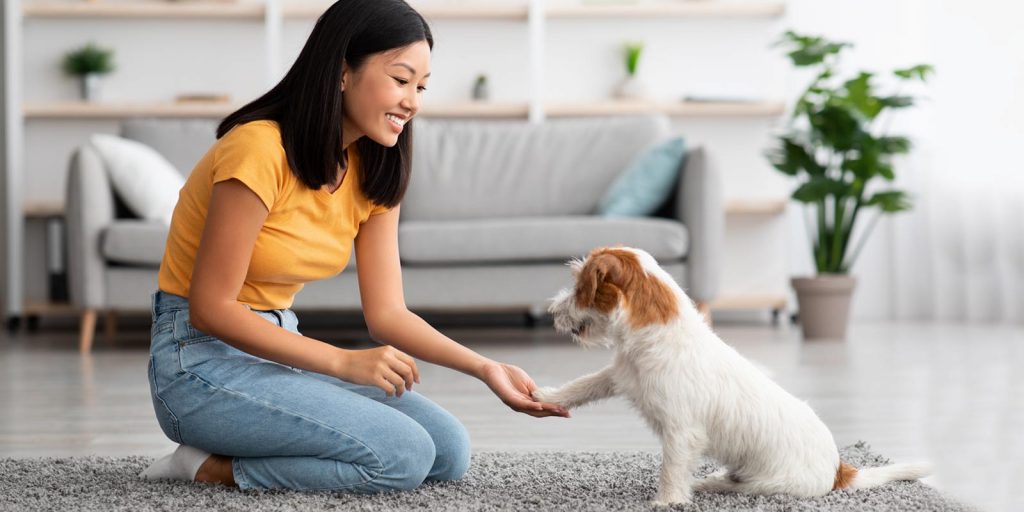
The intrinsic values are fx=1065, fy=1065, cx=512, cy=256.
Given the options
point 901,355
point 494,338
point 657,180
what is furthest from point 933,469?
point 494,338

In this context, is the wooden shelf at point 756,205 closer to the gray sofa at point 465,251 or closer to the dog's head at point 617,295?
the gray sofa at point 465,251

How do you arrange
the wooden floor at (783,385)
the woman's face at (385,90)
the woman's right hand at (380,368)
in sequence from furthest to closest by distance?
the wooden floor at (783,385)
the woman's face at (385,90)
the woman's right hand at (380,368)

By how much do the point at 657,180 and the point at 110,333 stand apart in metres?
2.51

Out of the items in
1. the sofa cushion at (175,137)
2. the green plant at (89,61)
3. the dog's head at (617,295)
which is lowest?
the dog's head at (617,295)

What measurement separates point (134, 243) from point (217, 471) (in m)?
2.45

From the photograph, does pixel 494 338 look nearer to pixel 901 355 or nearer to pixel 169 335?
pixel 901 355

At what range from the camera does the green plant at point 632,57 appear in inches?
213

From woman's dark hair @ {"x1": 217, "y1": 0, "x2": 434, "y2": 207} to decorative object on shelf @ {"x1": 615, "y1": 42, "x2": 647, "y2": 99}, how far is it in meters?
3.88

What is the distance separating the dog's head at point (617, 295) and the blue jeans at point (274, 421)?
1.06 feet

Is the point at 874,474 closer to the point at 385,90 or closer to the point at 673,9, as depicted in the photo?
the point at 385,90

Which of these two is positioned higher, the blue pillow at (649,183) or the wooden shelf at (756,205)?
the blue pillow at (649,183)

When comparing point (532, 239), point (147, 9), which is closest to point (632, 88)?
point (532, 239)

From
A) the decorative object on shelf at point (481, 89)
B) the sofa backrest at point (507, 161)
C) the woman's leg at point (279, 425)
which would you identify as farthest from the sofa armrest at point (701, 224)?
the woman's leg at point (279, 425)

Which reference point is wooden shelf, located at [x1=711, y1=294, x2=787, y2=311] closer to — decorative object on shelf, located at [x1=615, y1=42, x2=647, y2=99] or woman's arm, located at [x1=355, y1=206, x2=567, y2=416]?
decorative object on shelf, located at [x1=615, y1=42, x2=647, y2=99]
